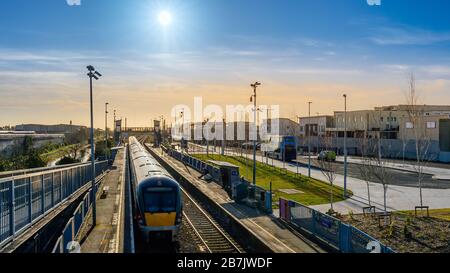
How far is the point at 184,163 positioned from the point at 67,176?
34.5 m

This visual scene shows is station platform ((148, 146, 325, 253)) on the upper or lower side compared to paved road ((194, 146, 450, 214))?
upper

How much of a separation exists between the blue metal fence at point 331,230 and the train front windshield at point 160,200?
5732mm

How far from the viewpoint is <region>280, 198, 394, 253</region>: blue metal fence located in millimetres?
13367

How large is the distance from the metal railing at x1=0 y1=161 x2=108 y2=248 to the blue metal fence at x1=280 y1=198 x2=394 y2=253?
10.7 m

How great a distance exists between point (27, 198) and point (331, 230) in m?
11.1

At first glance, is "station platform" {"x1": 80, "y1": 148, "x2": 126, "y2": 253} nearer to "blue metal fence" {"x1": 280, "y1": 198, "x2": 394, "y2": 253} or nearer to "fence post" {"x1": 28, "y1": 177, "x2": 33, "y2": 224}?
"fence post" {"x1": 28, "y1": 177, "x2": 33, "y2": 224}

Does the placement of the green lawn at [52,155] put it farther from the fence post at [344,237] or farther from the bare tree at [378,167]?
the fence post at [344,237]

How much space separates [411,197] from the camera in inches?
1150

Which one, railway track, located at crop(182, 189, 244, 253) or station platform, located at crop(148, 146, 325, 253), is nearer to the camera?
station platform, located at crop(148, 146, 325, 253)

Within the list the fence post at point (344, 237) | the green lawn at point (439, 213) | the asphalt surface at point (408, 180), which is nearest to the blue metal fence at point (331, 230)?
the fence post at point (344, 237)

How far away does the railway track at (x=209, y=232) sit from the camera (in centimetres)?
1825

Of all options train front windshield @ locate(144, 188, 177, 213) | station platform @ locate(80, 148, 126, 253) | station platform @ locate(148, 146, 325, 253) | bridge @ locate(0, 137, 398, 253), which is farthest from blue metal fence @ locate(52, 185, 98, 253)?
station platform @ locate(148, 146, 325, 253)

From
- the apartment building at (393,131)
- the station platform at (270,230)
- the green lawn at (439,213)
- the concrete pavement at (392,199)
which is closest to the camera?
the station platform at (270,230)
